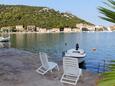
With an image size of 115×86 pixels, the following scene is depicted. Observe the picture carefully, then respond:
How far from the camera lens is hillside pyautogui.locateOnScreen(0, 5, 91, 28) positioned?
150 meters

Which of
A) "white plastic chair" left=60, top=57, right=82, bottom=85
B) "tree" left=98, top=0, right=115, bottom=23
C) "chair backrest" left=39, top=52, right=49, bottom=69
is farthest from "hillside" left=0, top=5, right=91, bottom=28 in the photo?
"tree" left=98, top=0, right=115, bottom=23

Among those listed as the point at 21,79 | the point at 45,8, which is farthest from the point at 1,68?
the point at 45,8

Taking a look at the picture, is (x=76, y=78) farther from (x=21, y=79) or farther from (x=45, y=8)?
(x=45, y=8)

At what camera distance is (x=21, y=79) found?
8.48 m

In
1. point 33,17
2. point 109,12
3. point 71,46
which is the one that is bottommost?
point 71,46

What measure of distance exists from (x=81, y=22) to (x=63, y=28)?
15069 mm

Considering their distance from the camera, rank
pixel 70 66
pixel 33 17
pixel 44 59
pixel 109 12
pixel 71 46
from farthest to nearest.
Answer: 1. pixel 33 17
2. pixel 71 46
3. pixel 44 59
4. pixel 70 66
5. pixel 109 12

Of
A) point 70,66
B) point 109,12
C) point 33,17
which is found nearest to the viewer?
point 109,12

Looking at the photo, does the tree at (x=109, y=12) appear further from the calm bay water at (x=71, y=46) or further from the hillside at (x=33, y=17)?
the hillside at (x=33, y=17)

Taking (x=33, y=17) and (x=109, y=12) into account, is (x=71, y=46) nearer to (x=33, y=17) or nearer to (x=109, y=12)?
(x=109, y=12)

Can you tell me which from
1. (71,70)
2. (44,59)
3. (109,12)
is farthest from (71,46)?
(109,12)

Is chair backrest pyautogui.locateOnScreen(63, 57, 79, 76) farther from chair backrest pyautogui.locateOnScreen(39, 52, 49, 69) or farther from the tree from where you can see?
the tree

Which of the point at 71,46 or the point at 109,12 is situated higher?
the point at 109,12

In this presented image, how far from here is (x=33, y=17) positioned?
159 meters
